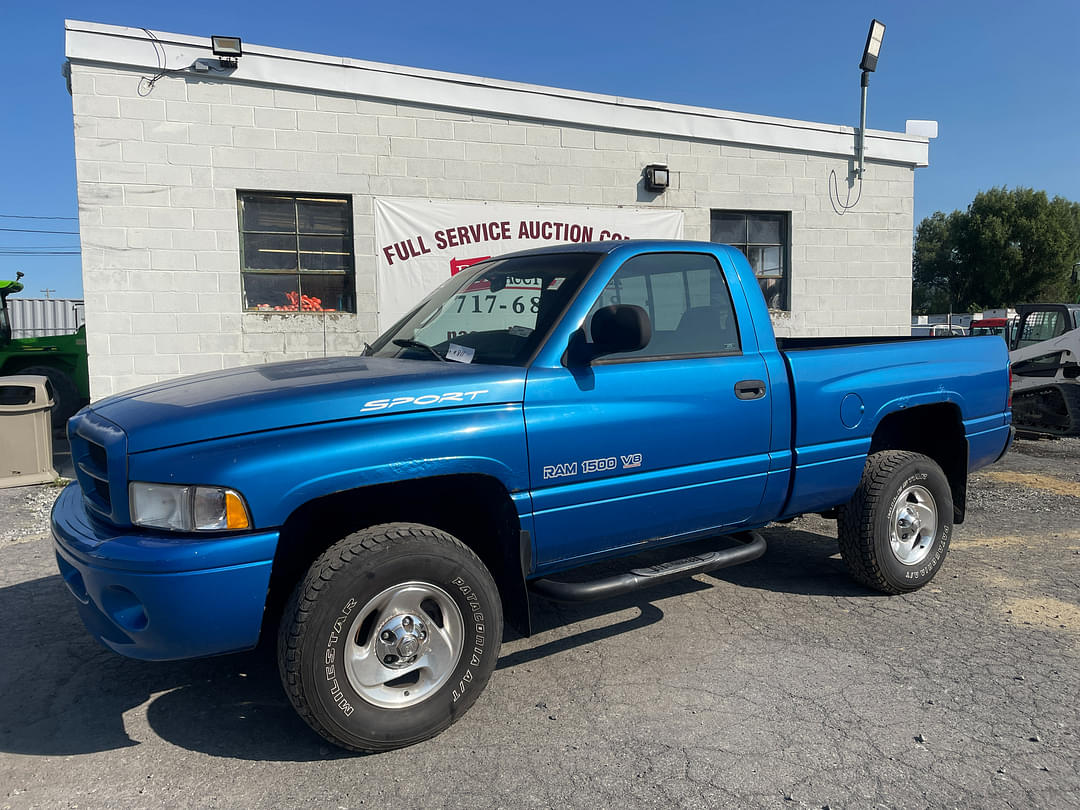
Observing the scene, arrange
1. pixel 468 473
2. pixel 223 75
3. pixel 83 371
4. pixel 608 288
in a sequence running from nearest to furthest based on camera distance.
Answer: pixel 468 473, pixel 608 288, pixel 223 75, pixel 83 371

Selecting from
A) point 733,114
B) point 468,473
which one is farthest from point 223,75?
point 468,473

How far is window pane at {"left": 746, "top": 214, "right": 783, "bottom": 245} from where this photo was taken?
10477 millimetres

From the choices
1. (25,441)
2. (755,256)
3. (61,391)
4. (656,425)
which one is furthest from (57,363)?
(656,425)

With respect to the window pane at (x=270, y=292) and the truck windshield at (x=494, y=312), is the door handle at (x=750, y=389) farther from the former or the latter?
the window pane at (x=270, y=292)

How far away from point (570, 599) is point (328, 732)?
1.07m

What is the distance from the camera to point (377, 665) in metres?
2.98

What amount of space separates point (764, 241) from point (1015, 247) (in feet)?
142

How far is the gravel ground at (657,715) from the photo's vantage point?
2.76 metres

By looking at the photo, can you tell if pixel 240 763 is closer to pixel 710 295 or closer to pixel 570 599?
pixel 570 599

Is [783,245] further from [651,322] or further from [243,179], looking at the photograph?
[651,322]

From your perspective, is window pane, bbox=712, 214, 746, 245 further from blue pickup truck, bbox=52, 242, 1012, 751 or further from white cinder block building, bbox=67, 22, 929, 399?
blue pickup truck, bbox=52, 242, 1012, 751

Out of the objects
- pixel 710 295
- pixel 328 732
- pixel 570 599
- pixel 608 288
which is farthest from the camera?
pixel 710 295

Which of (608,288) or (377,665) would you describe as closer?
(377,665)

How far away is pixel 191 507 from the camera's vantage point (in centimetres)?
266
